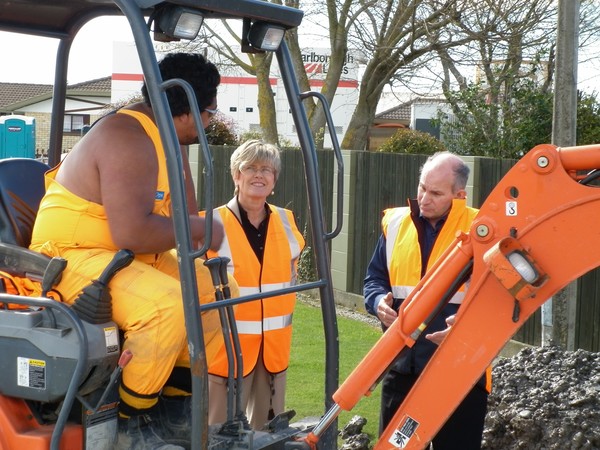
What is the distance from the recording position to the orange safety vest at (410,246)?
4.86 meters

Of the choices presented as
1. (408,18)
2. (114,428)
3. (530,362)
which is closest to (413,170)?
(530,362)

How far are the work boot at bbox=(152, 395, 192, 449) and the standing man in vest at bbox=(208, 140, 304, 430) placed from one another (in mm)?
947

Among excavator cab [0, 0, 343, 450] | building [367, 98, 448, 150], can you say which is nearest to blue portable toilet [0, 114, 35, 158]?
building [367, 98, 448, 150]

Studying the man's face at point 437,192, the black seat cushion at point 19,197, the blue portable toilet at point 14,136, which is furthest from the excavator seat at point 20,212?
the blue portable toilet at point 14,136

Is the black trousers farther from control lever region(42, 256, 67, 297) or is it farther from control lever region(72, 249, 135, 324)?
control lever region(42, 256, 67, 297)

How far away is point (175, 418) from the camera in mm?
4000

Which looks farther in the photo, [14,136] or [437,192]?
[14,136]

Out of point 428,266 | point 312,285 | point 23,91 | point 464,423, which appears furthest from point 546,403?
point 23,91

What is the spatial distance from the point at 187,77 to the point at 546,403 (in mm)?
2914

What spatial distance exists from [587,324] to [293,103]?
16.7 ft

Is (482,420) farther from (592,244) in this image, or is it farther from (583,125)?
(583,125)

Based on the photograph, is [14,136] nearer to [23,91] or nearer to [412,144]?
[412,144]

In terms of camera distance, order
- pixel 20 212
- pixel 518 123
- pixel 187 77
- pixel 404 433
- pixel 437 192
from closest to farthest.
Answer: pixel 404 433, pixel 187 77, pixel 20 212, pixel 437 192, pixel 518 123

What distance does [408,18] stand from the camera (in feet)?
67.8
